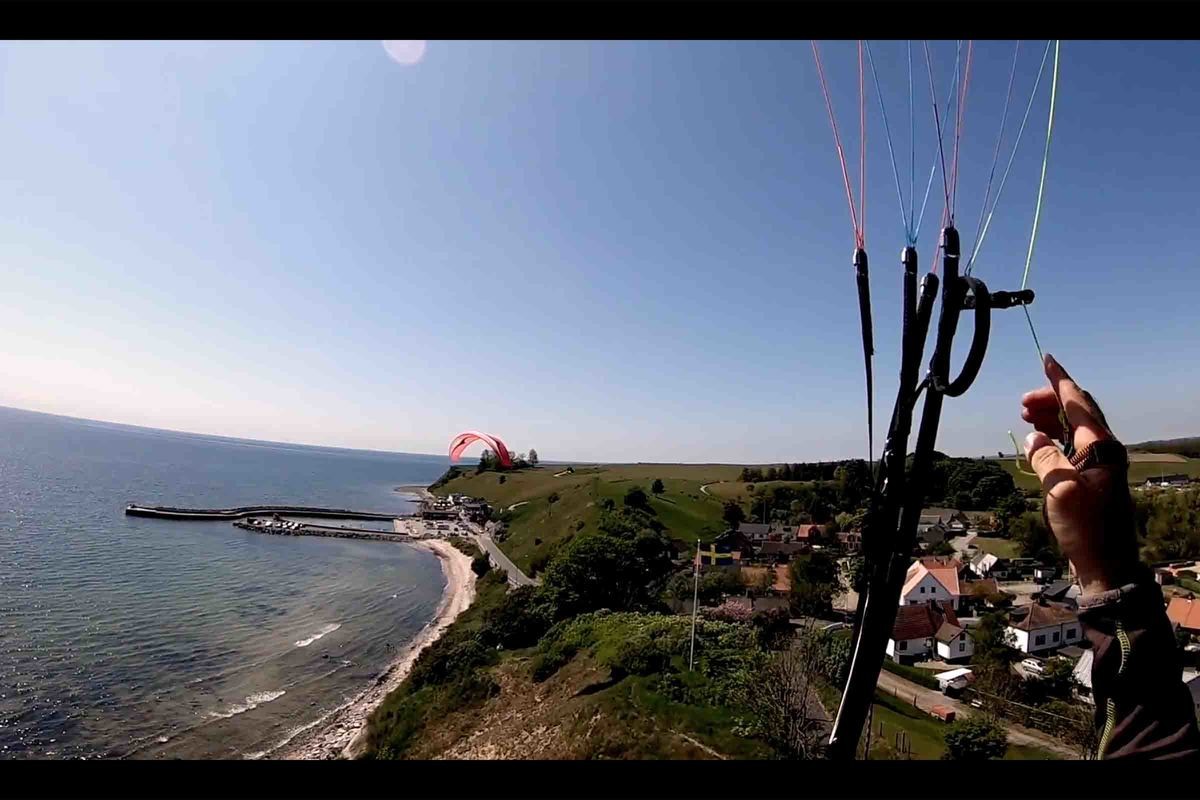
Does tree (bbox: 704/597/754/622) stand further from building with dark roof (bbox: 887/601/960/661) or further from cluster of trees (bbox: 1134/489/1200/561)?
cluster of trees (bbox: 1134/489/1200/561)

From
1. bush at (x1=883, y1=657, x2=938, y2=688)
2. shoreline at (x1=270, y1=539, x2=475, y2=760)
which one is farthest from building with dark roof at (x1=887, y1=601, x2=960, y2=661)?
shoreline at (x1=270, y1=539, x2=475, y2=760)

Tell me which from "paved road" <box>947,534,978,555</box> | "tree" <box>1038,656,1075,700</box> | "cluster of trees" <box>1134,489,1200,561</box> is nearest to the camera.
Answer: "tree" <box>1038,656,1075,700</box>

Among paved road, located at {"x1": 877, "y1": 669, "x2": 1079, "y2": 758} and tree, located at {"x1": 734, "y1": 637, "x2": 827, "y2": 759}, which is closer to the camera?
tree, located at {"x1": 734, "y1": 637, "x2": 827, "y2": 759}

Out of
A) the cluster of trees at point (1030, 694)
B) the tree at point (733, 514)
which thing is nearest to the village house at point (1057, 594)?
the cluster of trees at point (1030, 694)

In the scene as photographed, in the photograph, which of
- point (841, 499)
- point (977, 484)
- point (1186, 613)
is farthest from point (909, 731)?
point (977, 484)

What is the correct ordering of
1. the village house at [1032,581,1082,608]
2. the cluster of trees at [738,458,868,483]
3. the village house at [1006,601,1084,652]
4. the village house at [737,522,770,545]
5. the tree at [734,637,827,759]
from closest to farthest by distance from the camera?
1. the tree at [734,637,827,759]
2. the village house at [1006,601,1084,652]
3. the village house at [1032,581,1082,608]
4. the village house at [737,522,770,545]
5. the cluster of trees at [738,458,868,483]

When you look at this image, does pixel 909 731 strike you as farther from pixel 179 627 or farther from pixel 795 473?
pixel 795 473
